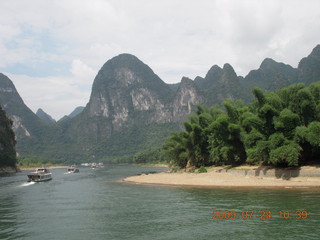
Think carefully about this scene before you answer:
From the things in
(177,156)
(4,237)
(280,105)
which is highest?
(280,105)

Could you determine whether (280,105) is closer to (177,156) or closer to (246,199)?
(246,199)

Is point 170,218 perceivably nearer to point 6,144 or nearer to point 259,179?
point 259,179

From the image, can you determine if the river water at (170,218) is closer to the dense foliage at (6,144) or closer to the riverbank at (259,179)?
the riverbank at (259,179)

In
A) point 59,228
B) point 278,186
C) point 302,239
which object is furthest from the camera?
point 278,186

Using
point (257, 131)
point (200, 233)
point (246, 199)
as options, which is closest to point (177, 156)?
point (257, 131)

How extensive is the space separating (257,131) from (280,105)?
15.2ft

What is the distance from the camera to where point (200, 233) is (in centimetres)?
1750
